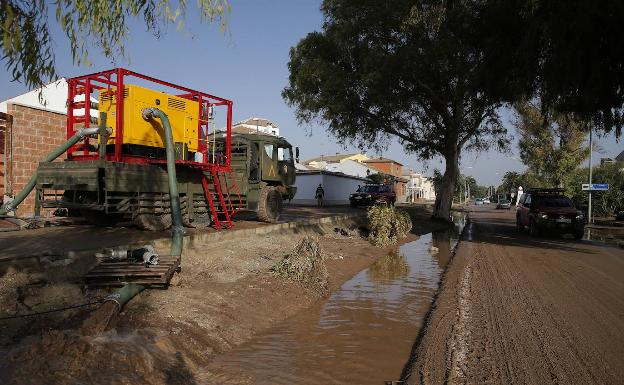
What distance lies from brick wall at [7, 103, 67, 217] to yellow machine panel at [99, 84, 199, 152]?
372 centimetres

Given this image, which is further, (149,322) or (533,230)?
(533,230)

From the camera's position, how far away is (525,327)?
6.08 metres

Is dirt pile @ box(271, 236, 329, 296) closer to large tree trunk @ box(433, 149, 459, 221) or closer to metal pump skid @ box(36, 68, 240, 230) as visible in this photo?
metal pump skid @ box(36, 68, 240, 230)

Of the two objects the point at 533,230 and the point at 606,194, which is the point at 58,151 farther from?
the point at 606,194

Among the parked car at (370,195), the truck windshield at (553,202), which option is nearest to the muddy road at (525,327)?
the truck windshield at (553,202)

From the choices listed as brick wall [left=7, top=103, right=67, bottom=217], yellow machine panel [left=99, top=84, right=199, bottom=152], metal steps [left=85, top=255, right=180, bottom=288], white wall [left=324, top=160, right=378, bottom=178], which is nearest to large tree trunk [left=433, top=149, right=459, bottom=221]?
yellow machine panel [left=99, top=84, right=199, bottom=152]

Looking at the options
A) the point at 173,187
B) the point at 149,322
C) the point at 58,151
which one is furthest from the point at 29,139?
the point at 149,322

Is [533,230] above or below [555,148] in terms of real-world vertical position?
below

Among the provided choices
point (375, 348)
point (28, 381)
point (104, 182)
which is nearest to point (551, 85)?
point (375, 348)

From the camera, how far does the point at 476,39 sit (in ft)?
54.1

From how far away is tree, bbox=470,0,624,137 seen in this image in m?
12.3

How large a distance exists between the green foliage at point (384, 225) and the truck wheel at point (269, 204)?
3369 mm

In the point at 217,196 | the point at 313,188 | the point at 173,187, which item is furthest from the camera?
the point at 313,188

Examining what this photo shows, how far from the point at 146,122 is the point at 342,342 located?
7323 millimetres
